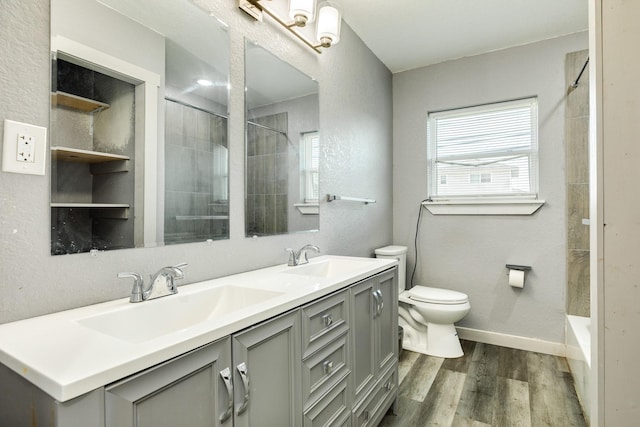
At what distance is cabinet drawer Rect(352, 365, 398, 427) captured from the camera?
1454 mm

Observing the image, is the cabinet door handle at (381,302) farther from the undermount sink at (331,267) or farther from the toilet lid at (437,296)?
the toilet lid at (437,296)

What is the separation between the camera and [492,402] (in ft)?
6.23

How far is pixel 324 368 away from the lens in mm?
1199

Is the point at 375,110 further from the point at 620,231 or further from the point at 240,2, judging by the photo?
the point at 620,231

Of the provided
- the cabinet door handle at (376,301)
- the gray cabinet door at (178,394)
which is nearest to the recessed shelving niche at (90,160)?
the gray cabinet door at (178,394)

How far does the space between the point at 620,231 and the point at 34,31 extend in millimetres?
1698

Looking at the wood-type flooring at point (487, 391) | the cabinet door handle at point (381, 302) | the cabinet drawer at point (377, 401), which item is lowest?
the wood-type flooring at point (487, 391)

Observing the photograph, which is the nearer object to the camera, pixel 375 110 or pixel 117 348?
pixel 117 348

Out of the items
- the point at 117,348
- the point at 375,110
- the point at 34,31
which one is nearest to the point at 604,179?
the point at 117,348

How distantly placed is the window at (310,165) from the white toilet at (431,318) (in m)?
0.97

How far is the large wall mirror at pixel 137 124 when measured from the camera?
946 mm

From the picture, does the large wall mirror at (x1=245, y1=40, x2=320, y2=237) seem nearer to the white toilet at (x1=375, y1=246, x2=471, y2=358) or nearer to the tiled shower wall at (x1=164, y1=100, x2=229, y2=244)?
the tiled shower wall at (x1=164, y1=100, x2=229, y2=244)

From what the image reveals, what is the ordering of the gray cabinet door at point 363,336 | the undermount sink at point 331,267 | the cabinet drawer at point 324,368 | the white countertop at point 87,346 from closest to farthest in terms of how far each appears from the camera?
the white countertop at point 87,346 < the cabinet drawer at point 324,368 < the gray cabinet door at point 363,336 < the undermount sink at point 331,267

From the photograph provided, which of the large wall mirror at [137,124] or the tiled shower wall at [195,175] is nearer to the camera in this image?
the large wall mirror at [137,124]
